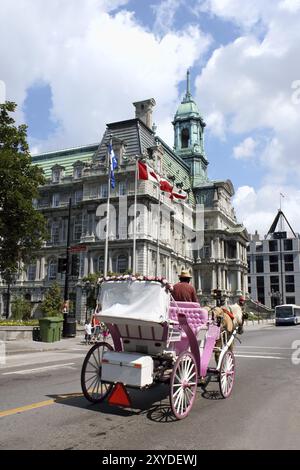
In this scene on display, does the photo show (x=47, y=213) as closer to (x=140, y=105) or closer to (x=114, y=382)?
(x=140, y=105)

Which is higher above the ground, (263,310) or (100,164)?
(100,164)

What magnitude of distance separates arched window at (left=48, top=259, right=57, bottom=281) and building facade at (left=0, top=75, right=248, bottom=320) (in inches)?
6.2

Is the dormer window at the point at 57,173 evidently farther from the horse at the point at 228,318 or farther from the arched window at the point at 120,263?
the horse at the point at 228,318

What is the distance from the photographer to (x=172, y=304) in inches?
299

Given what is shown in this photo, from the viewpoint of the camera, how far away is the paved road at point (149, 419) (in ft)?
18.6

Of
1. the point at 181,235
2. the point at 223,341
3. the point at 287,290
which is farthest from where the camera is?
the point at 287,290

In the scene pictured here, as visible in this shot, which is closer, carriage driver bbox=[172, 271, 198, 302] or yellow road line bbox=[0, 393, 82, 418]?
yellow road line bbox=[0, 393, 82, 418]

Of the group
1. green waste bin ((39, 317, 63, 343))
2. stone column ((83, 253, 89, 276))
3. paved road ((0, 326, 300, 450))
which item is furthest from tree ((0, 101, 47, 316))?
stone column ((83, 253, 89, 276))

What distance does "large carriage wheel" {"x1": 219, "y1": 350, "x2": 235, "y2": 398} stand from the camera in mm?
8383

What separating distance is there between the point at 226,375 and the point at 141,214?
47907mm

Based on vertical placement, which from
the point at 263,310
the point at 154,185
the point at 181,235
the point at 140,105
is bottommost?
the point at 263,310

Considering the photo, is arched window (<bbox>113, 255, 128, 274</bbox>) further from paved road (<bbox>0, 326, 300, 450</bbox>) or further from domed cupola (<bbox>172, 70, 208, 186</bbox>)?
paved road (<bbox>0, 326, 300, 450</bbox>)
